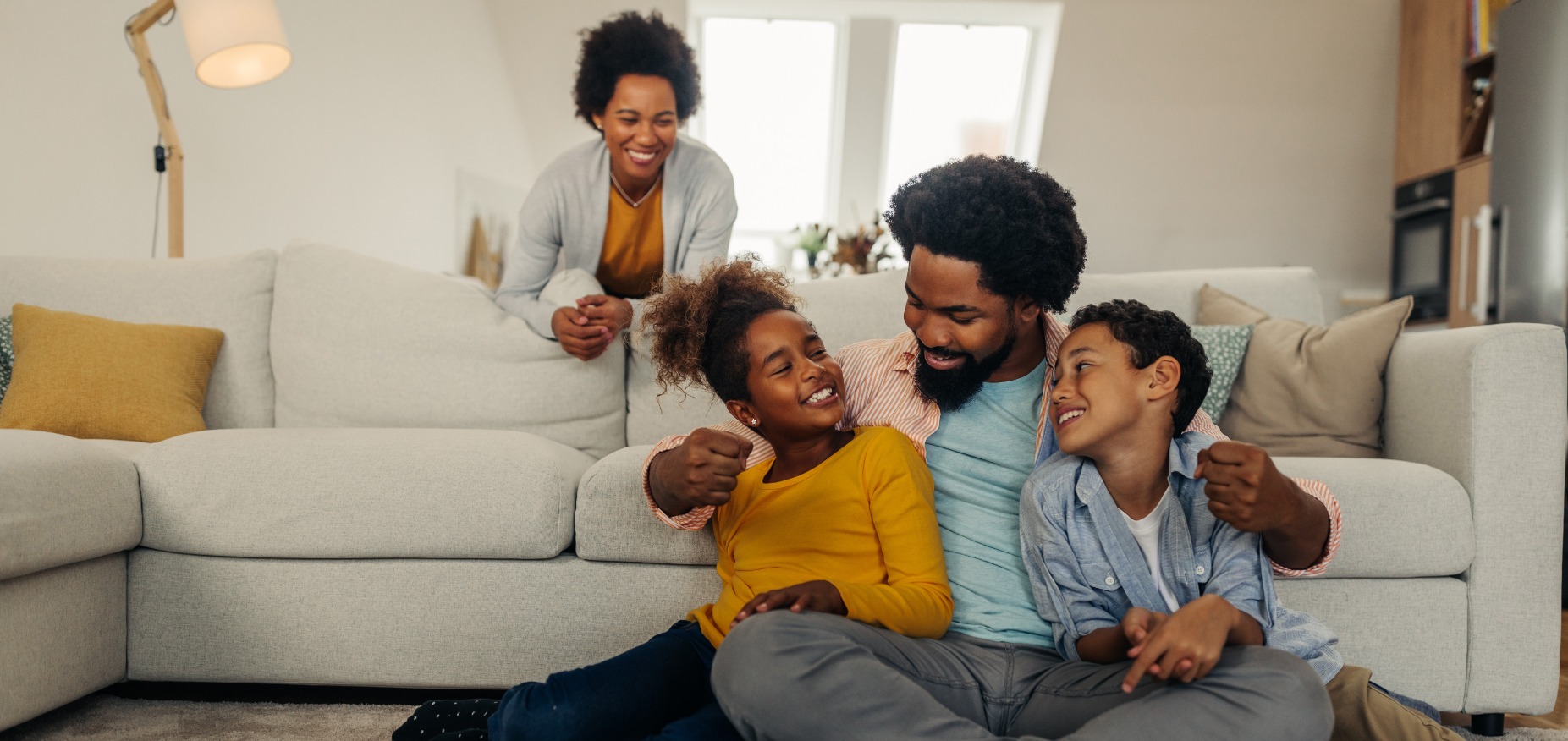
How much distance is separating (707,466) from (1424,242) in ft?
14.8

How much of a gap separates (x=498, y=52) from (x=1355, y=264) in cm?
438

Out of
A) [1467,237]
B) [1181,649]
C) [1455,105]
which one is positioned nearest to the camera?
[1181,649]

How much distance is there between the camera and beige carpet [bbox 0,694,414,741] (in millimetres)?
1498

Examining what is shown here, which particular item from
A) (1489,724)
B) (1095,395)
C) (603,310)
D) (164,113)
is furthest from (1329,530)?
(164,113)

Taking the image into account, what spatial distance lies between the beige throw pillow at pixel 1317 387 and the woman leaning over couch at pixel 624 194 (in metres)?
1.14

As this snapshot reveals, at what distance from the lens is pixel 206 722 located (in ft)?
5.16

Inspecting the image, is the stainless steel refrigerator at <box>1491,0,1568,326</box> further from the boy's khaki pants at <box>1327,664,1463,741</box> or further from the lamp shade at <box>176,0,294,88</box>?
the lamp shade at <box>176,0,294,88</box>

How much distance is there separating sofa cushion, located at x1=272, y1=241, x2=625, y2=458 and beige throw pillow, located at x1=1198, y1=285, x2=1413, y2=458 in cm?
133

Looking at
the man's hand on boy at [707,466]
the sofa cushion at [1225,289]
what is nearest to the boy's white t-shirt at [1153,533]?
the man's hand on boy at [707,466]

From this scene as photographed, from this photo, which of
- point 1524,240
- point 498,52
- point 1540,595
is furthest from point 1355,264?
point 498,52

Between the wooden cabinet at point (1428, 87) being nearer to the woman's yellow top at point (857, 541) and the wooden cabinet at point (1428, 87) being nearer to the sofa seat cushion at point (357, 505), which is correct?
the woman's yellow top at point (857, 541)

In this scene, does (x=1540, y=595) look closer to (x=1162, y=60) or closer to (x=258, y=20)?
(x=258, y=20)

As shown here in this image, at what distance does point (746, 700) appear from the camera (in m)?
1.03

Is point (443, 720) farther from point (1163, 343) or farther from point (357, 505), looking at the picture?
point (1163, 343)
